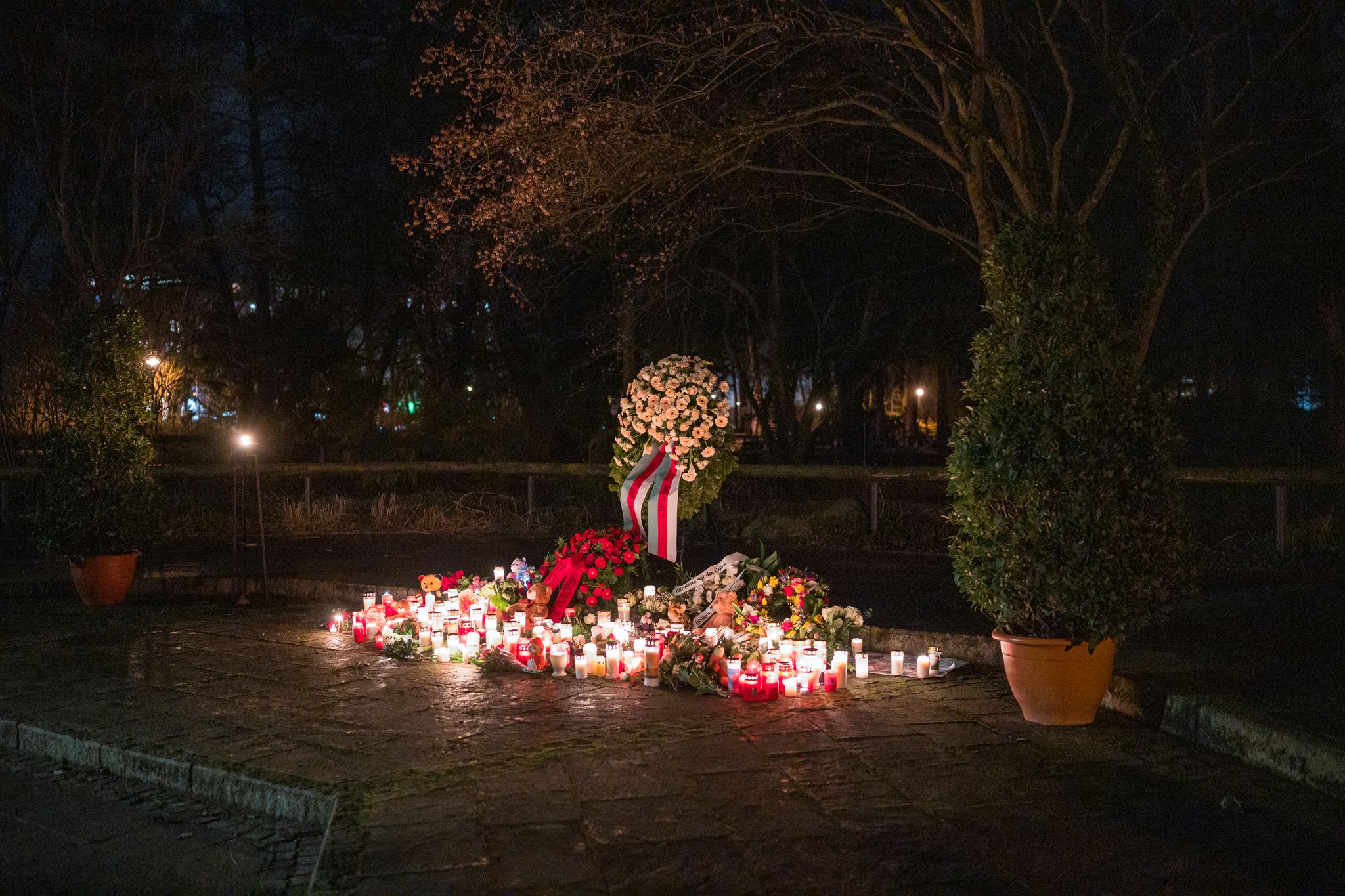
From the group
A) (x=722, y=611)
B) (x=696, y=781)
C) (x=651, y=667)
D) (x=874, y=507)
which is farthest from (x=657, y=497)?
(x=874, y=507)

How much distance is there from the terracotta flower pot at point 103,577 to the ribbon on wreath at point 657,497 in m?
4.98

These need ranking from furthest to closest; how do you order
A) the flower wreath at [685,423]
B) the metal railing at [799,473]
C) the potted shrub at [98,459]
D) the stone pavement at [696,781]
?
the metal railing at [799,473], the potted shrub at [98,459], the flower wreath at [685,423], the stone pavement at [696,781]

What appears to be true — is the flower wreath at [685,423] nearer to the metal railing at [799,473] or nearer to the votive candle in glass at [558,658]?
the votive candle in glass at [558,658]

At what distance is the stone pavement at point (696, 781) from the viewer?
416 centimetres

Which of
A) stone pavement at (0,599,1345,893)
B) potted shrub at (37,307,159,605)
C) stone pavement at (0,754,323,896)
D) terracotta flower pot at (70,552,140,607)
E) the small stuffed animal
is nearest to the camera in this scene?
stone pavement at (0,599,1345,893)

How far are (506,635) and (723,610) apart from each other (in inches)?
61.7

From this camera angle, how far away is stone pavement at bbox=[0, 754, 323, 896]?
4.47 m

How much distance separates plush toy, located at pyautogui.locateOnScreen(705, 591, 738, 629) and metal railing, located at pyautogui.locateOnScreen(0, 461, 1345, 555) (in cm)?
444

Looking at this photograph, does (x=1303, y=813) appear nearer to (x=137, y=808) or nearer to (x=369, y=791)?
(x=369, y=791)

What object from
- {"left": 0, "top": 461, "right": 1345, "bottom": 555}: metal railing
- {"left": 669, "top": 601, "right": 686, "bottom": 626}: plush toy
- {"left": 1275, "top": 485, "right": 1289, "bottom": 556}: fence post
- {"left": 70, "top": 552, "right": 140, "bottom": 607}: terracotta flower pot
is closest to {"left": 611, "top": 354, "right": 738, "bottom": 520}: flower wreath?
{"left": 669, "top": 601, "right": 686, "bottom": 626}: plush toy

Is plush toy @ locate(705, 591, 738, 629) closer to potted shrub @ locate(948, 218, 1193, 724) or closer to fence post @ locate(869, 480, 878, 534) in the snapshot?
potted shrub @ locate(948, 218, 1193, 724)

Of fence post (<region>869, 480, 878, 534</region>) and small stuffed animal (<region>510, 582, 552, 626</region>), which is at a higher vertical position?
fence post (<region>869, 480, 878, 534</region>)

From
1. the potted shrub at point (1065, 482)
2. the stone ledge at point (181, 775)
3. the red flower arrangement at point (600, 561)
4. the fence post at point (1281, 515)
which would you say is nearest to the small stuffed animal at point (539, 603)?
the red flower arrangement at point (600, 561)

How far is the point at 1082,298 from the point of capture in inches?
237
